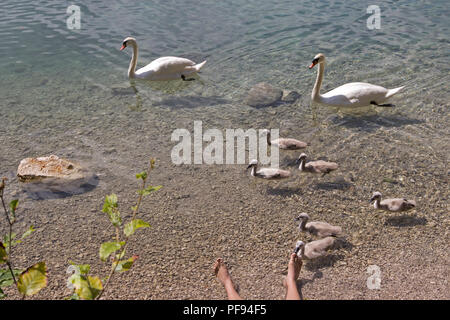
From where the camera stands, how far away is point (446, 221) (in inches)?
237

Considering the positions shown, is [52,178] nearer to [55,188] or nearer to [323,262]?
[55,188]

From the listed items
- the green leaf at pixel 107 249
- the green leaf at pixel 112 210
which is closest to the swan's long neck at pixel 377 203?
the green leaf at pixel 112 210

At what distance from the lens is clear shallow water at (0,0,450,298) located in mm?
7438

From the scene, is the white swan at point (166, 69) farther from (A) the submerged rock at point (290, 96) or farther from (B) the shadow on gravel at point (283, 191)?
(B) the shadow on gravel at point (283, 191)

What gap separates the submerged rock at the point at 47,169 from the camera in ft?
23.8

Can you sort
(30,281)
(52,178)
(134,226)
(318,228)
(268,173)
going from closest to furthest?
(30,281), (134,226), (318,228), (268,173), (52,178)

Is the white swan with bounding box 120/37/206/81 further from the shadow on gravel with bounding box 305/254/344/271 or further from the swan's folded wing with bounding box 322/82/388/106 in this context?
the shadow on gravel with bounding box 305/254/344/271

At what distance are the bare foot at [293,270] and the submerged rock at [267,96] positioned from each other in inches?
202

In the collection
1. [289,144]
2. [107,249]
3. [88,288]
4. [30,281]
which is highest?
[107,249]

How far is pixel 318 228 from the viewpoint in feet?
18.9

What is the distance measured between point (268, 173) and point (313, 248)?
6.42 ft

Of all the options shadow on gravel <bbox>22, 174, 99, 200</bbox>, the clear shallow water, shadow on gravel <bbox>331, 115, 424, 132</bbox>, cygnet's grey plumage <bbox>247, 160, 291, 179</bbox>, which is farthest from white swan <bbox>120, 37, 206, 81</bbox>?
cygnet's grey plumage <bbox>247, 160, 291, 179</bbox>

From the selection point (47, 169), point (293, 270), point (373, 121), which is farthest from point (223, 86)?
point (293, 270)

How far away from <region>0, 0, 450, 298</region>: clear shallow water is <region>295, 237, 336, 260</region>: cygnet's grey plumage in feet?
4.95
